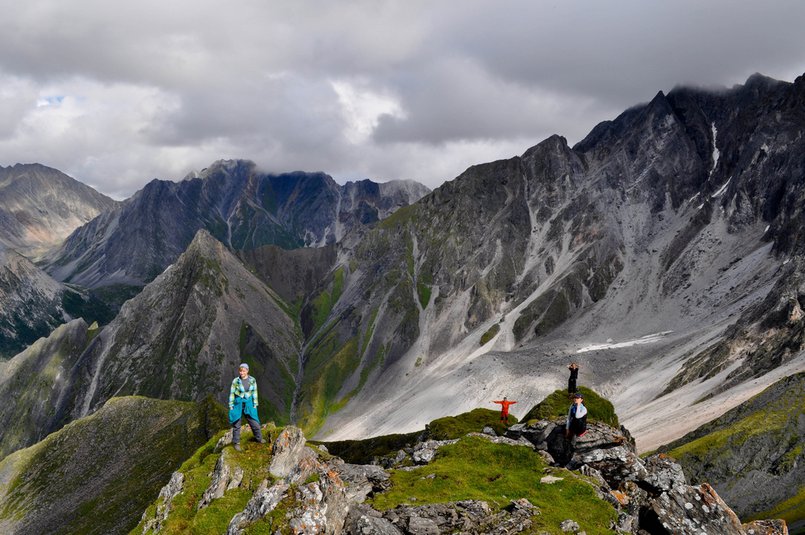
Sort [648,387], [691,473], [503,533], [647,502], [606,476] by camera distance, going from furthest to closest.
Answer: [648,387]
[691,473]
[606,476]
[647,502]
[503,533]

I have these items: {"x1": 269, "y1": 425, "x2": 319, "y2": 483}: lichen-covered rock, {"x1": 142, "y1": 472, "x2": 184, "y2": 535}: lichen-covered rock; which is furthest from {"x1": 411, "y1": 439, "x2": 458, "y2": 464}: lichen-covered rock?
{"x1": 142, "y1": 472, "x2": 184, "y2": 535}: lichen-covered rock

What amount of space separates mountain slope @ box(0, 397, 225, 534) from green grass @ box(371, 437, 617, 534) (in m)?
70.4

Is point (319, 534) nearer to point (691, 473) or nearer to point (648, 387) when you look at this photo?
point (691, 473)

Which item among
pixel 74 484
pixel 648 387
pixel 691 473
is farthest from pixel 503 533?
pixel 648 387

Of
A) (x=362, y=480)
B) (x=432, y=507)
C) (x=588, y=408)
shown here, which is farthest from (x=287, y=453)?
(x=588, y=408)

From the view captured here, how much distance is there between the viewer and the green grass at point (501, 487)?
77.3 ft

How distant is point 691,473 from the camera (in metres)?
69.7

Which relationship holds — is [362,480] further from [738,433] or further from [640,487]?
[738,433]

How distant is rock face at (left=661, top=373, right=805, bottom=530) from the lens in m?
61.5

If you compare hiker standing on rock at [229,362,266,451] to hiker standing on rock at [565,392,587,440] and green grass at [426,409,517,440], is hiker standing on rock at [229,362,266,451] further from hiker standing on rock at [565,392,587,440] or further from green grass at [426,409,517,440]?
green grass at [426,409,517,440]

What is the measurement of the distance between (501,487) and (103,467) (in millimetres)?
111859

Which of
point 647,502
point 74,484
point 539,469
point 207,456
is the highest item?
point 74,484

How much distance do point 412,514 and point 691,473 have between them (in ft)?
205

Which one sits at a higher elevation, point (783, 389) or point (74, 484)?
point (74, 484)
